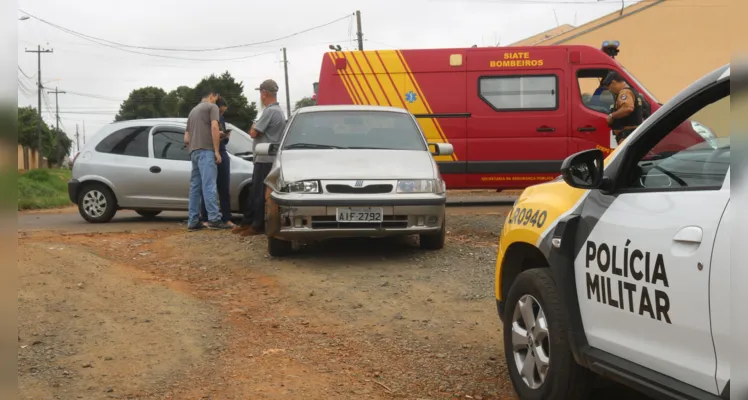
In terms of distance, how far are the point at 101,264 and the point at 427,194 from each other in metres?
3.22

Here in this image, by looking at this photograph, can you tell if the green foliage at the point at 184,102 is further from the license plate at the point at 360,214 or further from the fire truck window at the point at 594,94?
the license plate at the point at 360,214

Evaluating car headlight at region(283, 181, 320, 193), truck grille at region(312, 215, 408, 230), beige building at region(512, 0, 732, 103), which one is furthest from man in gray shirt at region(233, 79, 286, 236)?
beige building at region(512, 0, 732, 103)

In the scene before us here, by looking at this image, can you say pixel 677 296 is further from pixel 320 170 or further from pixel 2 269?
pixel 320 170

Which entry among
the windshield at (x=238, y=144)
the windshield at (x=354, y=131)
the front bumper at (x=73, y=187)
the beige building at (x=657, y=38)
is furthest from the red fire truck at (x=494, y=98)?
the beige building at (x=657, y=38)

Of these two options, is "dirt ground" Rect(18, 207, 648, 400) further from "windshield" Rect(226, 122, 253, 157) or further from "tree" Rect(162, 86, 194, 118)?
"tree" Rect(162, 86, 194, 118)

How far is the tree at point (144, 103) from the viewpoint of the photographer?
82062 millimetres

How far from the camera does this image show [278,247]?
808 centimetres

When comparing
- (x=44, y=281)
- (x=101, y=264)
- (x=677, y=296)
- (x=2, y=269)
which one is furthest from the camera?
(x=101, y=264)

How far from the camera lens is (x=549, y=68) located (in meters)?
12.5

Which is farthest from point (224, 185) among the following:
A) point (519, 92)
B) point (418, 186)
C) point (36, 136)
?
point (36, 136)

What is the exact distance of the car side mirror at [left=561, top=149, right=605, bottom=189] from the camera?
3.38m

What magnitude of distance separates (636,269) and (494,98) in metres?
9.81

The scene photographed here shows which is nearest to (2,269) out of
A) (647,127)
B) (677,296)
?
(677,296)

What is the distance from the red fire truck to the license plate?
5281 millimetres
